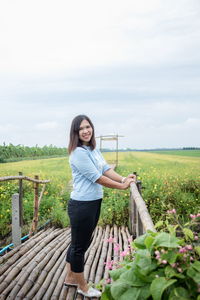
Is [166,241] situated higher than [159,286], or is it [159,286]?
[166,241]

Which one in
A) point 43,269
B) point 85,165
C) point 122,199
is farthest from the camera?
point 122,199

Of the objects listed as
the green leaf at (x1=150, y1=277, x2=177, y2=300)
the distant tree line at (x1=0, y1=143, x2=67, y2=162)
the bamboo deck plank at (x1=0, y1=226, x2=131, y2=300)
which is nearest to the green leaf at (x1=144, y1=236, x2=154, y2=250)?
the green leaf at (x1=150, y1=277, x2=177, y2=300)

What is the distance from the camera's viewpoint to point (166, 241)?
98cm

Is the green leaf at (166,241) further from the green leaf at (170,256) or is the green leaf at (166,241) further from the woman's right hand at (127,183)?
the woman's right hand at (127,183)

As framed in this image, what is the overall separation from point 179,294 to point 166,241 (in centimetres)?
15

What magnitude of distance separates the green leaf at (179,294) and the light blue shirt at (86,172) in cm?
148

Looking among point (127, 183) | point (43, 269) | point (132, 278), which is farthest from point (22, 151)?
point (132, 278)

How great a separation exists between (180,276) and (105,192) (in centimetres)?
691

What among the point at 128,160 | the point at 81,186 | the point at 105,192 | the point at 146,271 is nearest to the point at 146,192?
the point at 105,192

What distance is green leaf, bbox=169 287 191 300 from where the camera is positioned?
908mm

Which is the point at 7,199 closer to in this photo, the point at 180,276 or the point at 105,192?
the point at 105,192

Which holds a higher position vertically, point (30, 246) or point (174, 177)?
point (174, 177)

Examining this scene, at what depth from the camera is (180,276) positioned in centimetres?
94

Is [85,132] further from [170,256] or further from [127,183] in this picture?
[170,256]
